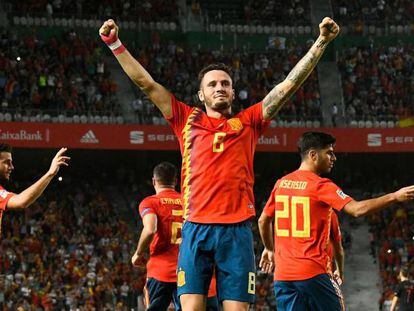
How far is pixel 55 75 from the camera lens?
34812 mm

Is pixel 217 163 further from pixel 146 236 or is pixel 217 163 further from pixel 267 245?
pixel 146 236

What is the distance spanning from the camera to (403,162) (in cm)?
3809

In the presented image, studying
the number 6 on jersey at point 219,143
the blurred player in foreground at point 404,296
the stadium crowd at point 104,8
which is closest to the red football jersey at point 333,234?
the number 6 on jersey at point 219,143

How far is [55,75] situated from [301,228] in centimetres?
2651

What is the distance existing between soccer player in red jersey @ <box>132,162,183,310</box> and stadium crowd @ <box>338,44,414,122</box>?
84.0 feet

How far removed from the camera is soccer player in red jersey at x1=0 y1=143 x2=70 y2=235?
29.9 feet

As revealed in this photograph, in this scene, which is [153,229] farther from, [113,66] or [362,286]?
[113,66]

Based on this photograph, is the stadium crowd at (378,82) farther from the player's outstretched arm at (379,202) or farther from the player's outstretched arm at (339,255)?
the player's outstretched arm at (379,202)

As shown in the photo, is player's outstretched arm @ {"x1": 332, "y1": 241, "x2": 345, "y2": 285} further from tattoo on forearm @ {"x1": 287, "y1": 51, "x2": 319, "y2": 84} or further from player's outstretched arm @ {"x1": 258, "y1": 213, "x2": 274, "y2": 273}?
tattoo on forearm @ {"x1": 287, "y1": 51, "x2": 319, "y2": 84}

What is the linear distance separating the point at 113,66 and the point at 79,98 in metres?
3.80

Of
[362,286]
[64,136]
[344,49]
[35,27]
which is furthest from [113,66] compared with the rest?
[362,286]

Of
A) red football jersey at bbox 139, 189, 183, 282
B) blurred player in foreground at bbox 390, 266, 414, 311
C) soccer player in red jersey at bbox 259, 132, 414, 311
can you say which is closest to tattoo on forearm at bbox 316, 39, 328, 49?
soccer player in red jersey at bbox 259, 132, 414, 311

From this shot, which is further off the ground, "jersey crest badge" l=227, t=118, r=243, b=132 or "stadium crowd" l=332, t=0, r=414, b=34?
"stadium crowd" l=332, t=0, r=414, b=34

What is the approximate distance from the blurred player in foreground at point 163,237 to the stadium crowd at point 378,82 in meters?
25.6
